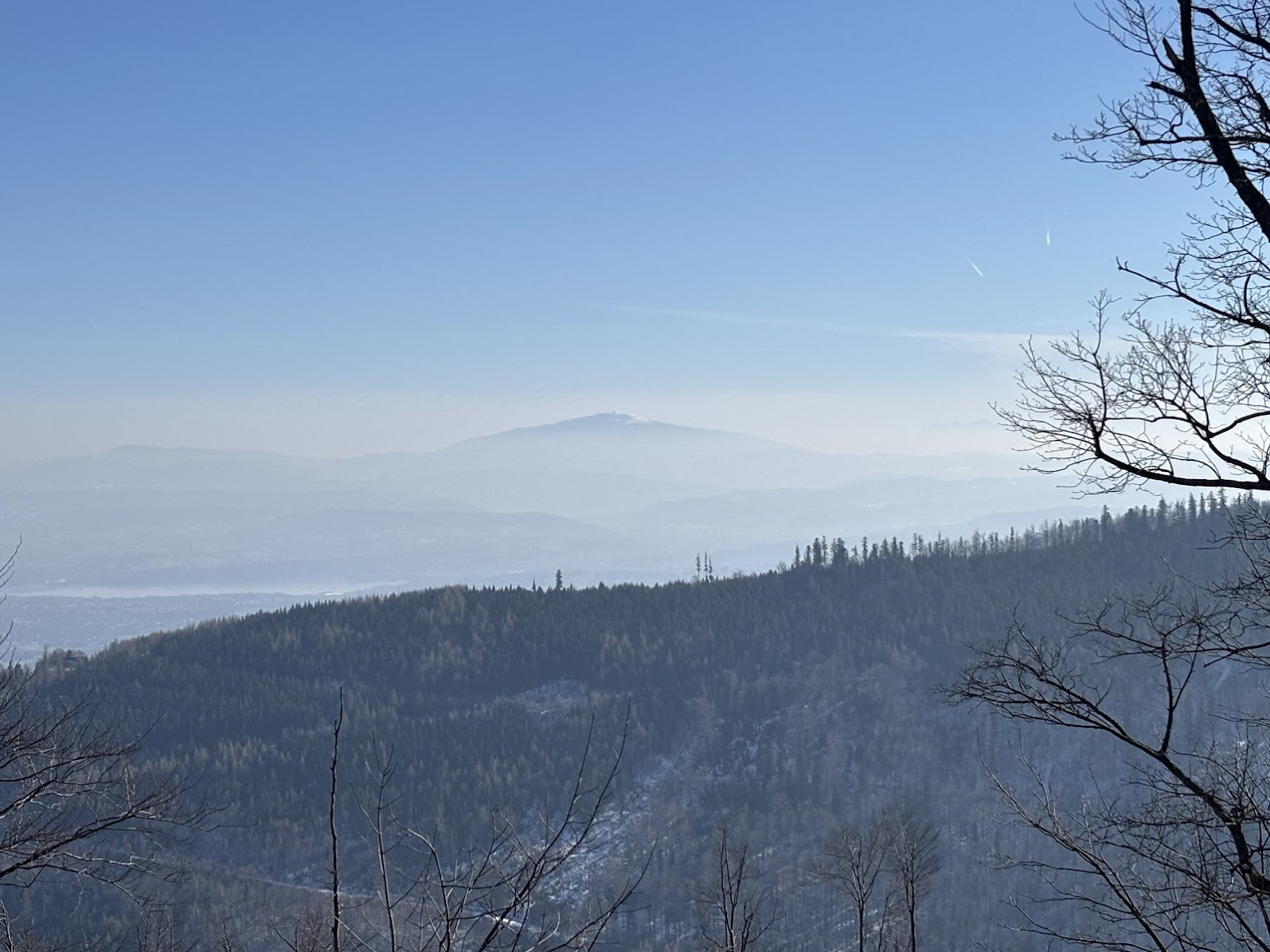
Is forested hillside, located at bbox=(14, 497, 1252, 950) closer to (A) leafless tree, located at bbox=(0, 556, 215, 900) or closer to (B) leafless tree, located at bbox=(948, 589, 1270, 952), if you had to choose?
(A) leafless tree, located at bbox=(0, 556, 215, 900)

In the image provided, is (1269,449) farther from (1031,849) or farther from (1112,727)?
(1031,849)

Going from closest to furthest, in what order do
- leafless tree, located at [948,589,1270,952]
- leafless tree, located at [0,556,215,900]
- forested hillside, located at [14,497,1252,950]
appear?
1. leafless tree, located at [948,589,1270,952]
2. leafless tree, located at [0,556,215,900]
3. forested hillside, located at [14,497,1252,950]

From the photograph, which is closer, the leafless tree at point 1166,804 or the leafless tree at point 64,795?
the leafless tree at point 1166,804

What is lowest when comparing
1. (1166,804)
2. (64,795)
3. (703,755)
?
(703,755)

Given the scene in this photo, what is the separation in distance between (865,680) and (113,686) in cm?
13453

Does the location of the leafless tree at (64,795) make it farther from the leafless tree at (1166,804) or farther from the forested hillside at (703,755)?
the forested hillside at (703,755)

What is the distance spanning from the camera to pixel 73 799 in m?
12.2

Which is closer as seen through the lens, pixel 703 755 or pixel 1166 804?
pixel 1166 804

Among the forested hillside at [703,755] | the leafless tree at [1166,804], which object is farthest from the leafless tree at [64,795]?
the forested hillside at [703,755]

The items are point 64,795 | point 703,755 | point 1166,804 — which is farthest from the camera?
point 703,755

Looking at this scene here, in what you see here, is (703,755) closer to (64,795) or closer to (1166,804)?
(64,795)

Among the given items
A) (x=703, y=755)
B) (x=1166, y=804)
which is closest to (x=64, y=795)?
(x=1166, y=804)

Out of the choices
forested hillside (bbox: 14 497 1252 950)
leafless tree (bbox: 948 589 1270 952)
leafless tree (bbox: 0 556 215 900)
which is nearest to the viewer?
leafless tree (bbox: 948 589 1270 952)

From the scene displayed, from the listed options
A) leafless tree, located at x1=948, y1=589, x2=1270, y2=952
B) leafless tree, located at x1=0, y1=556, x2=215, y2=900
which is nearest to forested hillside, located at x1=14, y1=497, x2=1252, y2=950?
leafless tree, located at x1=0, y1=556, x2=215, y2=900
